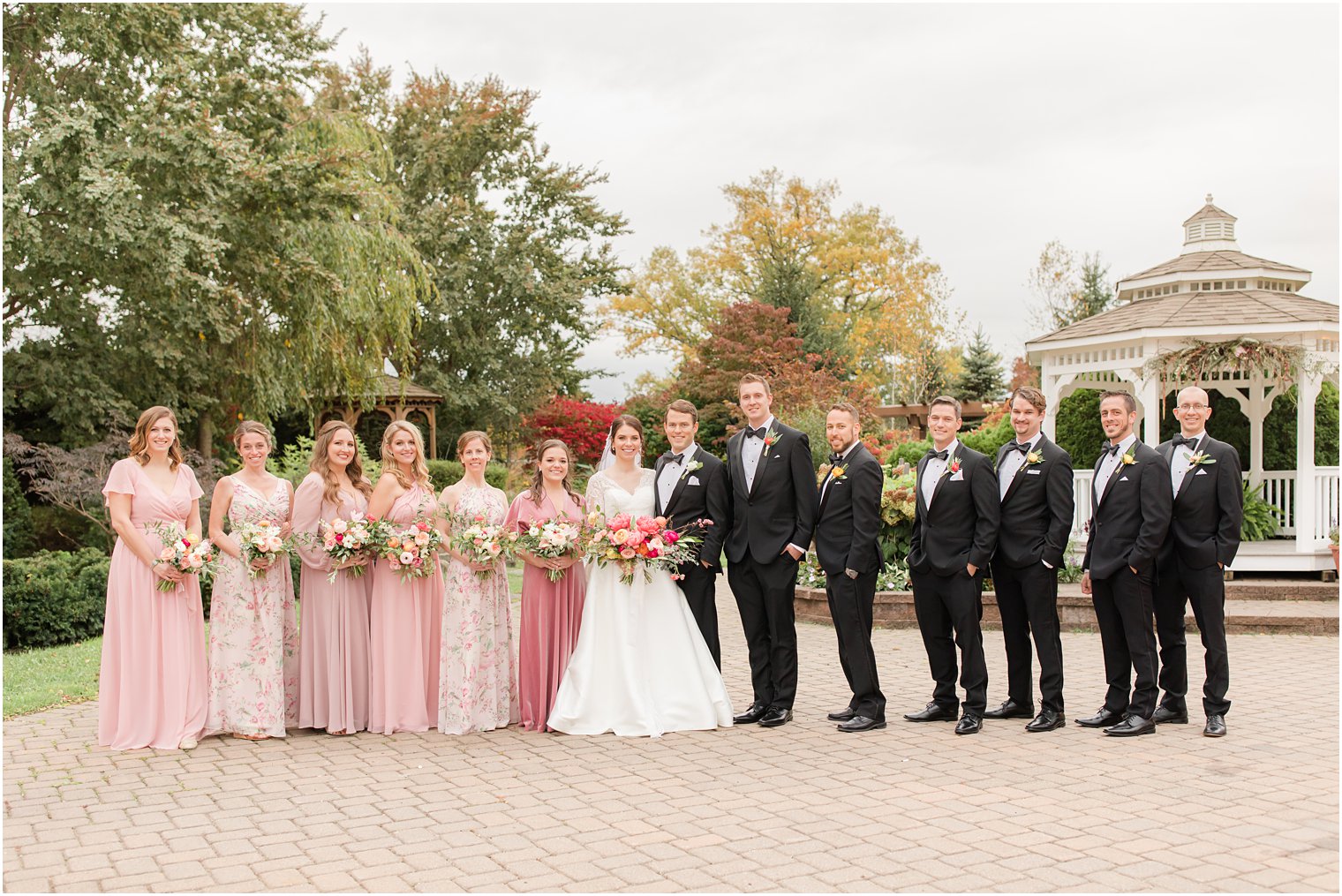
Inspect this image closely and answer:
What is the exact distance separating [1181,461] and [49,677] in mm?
9423

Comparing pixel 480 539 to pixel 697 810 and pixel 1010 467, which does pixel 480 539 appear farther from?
pixel 1010 467

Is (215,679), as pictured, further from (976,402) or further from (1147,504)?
(976,402)

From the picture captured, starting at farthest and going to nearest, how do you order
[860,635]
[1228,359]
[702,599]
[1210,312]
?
[1210,312], [1228,359], [702,599], [860,635]

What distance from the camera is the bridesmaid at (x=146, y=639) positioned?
6805 millimetres

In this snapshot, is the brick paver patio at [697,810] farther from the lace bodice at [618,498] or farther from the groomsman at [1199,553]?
the lace bodice at [618,498]

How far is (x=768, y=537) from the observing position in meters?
7.17

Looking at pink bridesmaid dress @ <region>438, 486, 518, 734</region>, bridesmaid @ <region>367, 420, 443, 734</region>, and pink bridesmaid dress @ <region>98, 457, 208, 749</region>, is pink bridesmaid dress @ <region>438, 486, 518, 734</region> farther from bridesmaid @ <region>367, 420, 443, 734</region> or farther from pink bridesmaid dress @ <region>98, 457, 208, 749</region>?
pink bridesmaid dress @ <region>98, 457, 208, 749</region>

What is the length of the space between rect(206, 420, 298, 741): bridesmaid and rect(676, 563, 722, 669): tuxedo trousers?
271 cm

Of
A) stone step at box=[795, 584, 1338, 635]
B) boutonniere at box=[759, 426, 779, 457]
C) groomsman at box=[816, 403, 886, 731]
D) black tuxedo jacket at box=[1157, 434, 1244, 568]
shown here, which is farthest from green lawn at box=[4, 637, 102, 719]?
black tuxedo jacket at box=[1157, 434, 1244, 568]

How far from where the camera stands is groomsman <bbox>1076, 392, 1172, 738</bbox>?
6.72 m

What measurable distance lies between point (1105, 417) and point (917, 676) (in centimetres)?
297

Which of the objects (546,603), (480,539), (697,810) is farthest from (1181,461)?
(480,539)

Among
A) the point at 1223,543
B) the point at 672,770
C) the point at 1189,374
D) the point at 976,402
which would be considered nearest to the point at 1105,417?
the point at 1223,543

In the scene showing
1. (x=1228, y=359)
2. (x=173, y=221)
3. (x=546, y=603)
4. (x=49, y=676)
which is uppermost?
(x=173, y=221)
